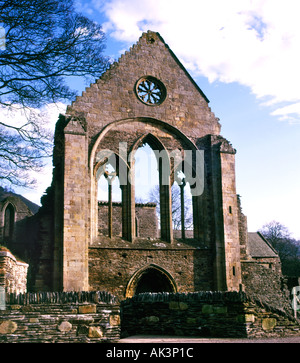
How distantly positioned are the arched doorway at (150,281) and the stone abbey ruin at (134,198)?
0.11 feet

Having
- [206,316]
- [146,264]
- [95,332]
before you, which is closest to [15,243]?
[146,264]

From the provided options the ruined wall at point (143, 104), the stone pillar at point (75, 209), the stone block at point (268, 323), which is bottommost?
the stone block at point (268, 323)

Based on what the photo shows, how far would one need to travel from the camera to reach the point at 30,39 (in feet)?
34.9

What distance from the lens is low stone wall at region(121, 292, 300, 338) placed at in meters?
7.50

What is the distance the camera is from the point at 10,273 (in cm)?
967

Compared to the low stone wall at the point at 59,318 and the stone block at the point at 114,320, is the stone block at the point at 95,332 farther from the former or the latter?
the stone block at the point at 114,320

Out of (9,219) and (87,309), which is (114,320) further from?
(9,219)

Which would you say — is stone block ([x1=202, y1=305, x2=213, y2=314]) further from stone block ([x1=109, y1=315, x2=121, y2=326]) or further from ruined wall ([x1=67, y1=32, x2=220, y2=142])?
ruined wall ([x1=67, y1=32, x2=220, y2=142])

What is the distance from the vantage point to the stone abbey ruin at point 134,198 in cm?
1454

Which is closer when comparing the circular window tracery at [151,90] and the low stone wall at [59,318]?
the low stone wall at [59,318]

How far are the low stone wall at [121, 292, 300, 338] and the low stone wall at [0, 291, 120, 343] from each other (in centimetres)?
142

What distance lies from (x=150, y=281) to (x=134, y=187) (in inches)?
128

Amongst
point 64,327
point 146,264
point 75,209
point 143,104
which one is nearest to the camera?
point 64,327

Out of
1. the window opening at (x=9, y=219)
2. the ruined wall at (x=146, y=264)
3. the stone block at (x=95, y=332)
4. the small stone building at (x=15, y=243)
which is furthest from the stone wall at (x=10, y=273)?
the window opening at (x=9, y=219)
